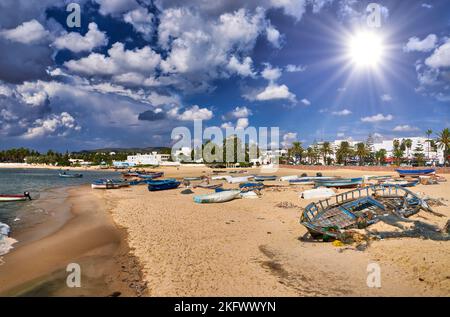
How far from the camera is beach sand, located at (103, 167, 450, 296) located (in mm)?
8133

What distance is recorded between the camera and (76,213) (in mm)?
23562

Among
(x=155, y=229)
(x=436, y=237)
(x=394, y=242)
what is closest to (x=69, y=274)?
(x=155, y=229)

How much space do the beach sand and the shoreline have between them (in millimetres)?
667

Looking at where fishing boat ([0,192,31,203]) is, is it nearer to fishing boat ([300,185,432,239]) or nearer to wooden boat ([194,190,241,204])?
wooden boat ([194,190,241,204])

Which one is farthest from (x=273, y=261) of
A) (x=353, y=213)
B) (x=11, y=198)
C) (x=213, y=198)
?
(x=11, y=198)

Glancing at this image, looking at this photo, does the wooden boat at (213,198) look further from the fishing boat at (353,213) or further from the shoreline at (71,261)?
the fishing boat at (353,213)

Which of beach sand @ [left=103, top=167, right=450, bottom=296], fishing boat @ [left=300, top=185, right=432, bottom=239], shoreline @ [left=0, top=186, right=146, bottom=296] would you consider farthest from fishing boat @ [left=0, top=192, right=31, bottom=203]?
fishing boat @ [left=300, top=185, right=432, bottom=239]

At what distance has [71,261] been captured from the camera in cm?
1194

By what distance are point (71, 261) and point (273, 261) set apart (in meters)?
8.52

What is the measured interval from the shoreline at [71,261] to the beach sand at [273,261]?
26.2 inches

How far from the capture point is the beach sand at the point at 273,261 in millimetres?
8133

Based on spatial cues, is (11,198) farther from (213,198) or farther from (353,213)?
(353,213)

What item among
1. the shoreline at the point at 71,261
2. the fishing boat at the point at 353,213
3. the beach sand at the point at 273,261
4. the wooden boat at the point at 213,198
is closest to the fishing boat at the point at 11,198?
the shoreline at the point at 71,261
